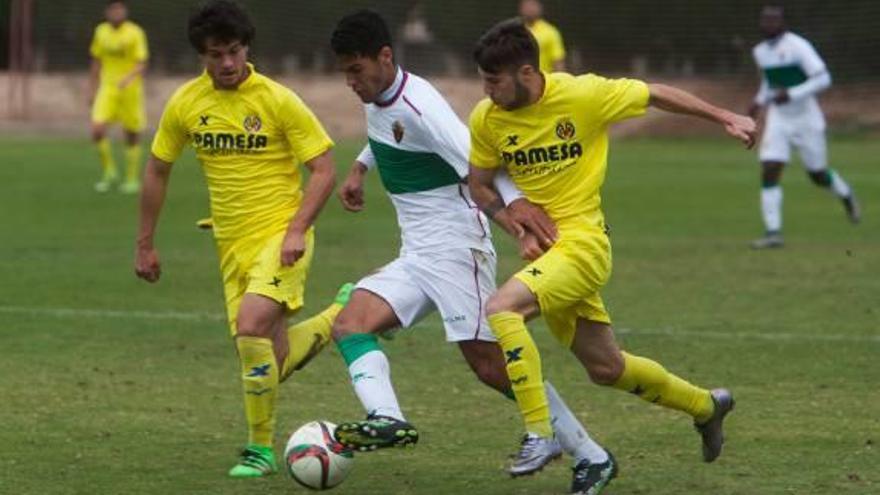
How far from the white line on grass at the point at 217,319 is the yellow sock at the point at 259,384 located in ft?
15.8

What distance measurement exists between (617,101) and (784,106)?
462 inches

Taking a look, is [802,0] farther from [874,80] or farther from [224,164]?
[224,164]

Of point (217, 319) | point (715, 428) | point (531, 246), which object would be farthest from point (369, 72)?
point (217, 319)

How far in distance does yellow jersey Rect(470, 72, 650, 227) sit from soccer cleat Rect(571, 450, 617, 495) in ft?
3.24

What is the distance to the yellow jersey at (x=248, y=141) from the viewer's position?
838 centimetres

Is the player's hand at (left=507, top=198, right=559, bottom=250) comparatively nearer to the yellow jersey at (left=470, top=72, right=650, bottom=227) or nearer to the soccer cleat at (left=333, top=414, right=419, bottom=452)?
the yellow jersey at (left=470, top=72, right=650, bottom=227)

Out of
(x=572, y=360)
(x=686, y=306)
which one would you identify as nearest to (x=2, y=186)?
(x=686, y=306)

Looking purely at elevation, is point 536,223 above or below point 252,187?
above

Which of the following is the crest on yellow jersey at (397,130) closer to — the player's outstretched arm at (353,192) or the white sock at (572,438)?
the player's outstretched arm at (353,192)

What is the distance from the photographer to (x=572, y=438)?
776cm

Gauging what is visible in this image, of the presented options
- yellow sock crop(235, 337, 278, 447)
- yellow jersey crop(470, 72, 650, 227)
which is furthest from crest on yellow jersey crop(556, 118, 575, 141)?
yellow sock crop(235, 337, 278, 447)

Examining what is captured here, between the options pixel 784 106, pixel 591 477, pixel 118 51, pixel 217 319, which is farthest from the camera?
pixel 118 51

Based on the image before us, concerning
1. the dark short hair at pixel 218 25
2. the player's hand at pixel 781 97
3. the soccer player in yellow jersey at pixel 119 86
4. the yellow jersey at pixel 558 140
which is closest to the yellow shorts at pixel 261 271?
the dark short hair at pixel 218 25

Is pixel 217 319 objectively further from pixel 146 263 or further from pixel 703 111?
pixel 703 111
